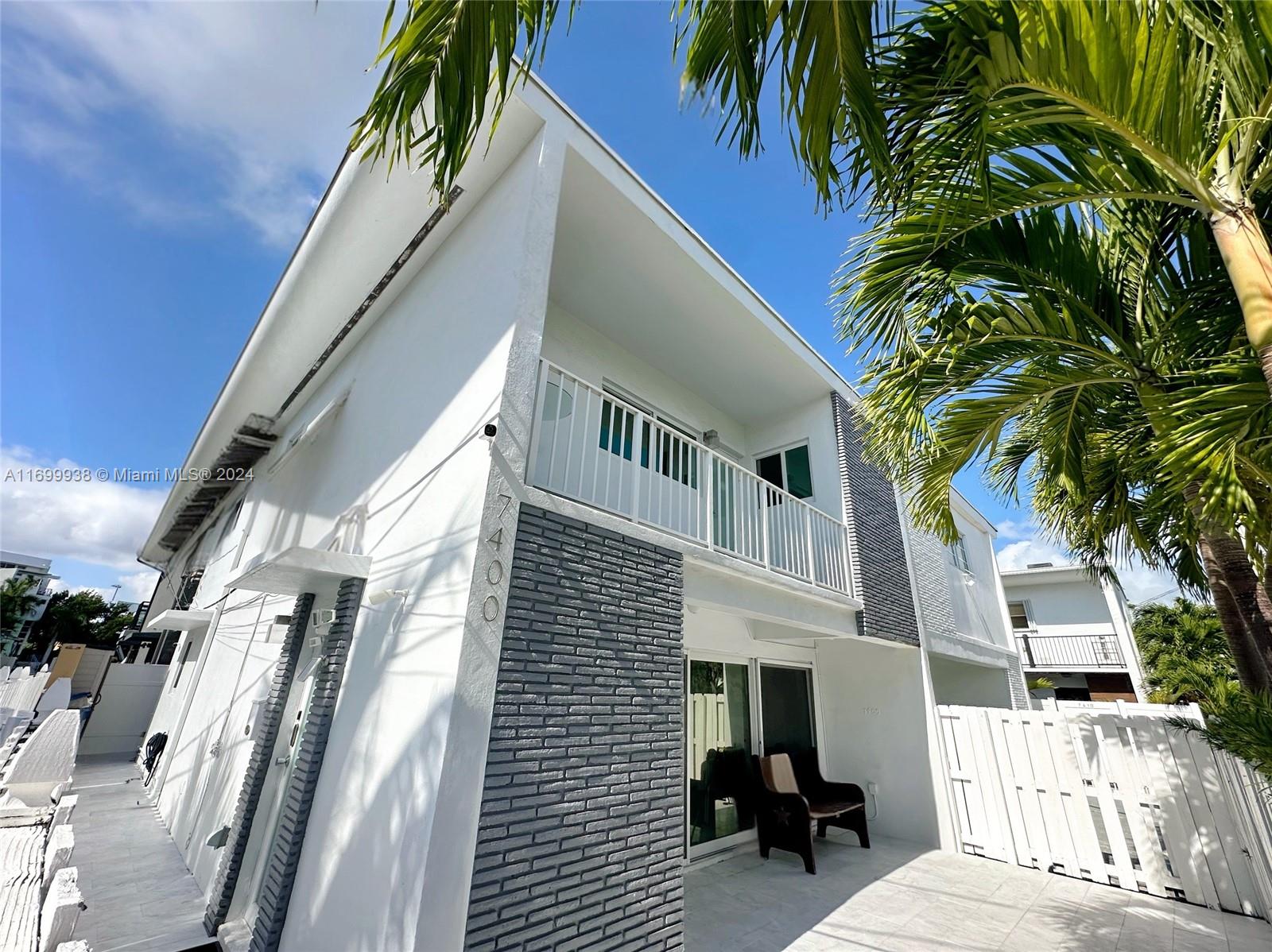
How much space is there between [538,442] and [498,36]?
9.12 ft

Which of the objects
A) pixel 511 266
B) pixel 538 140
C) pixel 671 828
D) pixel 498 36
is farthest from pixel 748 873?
pixel 538 140

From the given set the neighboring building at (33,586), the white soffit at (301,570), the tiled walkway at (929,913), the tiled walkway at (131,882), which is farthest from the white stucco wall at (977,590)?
the neighboring building at (33,586)

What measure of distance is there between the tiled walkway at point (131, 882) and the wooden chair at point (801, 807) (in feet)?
20.0

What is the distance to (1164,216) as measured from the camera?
2.97m

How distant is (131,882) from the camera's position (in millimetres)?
5672

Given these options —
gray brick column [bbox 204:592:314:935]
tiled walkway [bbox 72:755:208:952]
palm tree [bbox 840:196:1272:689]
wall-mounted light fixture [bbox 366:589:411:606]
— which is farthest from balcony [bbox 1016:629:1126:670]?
tiled walkway [bbox 72:755:208:952]

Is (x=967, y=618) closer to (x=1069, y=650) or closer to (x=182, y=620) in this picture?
(x=1069, y=650)

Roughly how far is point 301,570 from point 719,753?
574 cm

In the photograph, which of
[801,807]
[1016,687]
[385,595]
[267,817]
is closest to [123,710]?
[267,817]

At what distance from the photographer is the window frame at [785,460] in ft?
26.8

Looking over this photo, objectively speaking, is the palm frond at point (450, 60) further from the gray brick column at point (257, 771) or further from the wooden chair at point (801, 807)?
the wooden chair at point (801, 807)

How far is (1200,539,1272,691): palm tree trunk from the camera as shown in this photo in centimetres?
314

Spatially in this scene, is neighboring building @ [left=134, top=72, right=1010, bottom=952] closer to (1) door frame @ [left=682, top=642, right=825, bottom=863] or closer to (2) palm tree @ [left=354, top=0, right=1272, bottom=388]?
(1) door frame @ [left=682, top=642, right=825, bottom=863]

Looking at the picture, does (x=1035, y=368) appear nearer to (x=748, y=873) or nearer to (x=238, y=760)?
(x=748, y=873)
